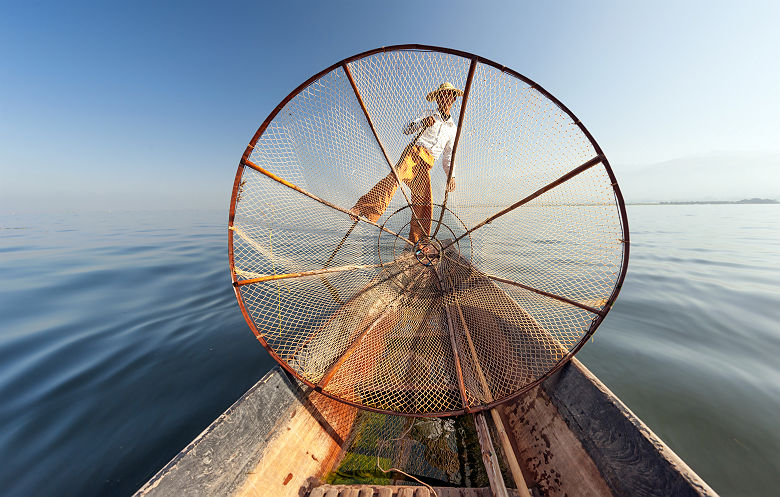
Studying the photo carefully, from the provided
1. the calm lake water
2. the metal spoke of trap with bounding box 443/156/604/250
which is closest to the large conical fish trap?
the metal spoke of trap with bounding box 443/156/604/250

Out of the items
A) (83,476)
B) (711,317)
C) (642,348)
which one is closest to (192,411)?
(83,476)

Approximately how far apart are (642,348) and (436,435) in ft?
11.3

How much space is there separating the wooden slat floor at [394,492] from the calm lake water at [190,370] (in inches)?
59.1

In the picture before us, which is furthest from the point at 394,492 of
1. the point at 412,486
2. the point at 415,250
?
the point at 415,250

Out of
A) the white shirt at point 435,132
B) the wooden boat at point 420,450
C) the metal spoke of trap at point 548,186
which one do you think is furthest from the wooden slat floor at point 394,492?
the white shirt at point 435,132

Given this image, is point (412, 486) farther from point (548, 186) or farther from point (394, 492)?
point (548, 186)

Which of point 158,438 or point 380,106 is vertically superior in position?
point 380,106

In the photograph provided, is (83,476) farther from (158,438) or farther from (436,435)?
(436,435)

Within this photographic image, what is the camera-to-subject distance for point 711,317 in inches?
170

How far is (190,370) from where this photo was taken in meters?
3.13

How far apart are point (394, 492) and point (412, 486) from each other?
21cm

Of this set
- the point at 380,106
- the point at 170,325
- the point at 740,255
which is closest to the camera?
the point at 380,106

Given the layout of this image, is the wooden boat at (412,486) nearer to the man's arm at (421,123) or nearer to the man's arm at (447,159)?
the man's arm at (447,159)

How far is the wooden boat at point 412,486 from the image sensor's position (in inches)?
52.2
